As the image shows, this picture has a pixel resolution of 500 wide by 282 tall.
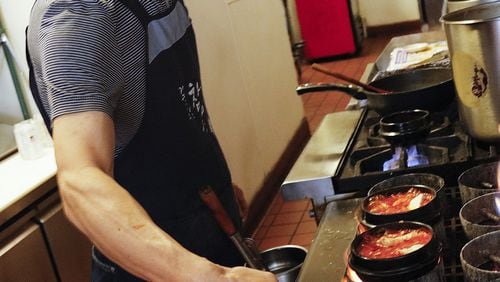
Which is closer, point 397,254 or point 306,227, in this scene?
point 397,254

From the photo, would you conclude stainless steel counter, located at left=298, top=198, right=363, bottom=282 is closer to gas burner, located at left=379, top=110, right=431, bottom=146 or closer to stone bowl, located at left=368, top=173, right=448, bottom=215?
stone bowl, located at left=368, top=173, right=448, bottom=215

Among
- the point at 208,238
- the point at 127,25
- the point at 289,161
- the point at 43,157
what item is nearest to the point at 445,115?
the point at 208,238

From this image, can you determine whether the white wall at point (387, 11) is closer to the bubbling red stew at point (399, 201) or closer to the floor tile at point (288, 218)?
the floor tile at point (288, 218)

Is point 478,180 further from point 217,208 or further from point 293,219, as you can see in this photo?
point 293,219

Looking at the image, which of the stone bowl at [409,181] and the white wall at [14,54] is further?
the white wall at [14,54]

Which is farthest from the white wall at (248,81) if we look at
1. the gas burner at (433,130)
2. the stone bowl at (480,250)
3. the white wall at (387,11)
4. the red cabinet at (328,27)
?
the white wall at (387,11)

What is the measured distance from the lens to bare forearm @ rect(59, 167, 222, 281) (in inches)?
37.0

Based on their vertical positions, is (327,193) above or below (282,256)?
above

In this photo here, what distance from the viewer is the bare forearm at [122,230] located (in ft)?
3.09

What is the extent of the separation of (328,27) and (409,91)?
571 cm

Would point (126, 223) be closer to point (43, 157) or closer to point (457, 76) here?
point (457, 76)

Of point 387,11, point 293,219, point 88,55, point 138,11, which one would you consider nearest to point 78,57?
point 88,55

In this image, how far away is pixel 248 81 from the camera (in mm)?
4238

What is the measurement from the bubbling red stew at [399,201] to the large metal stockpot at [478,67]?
0.28 meters
